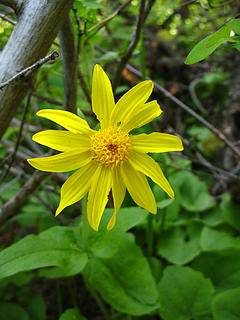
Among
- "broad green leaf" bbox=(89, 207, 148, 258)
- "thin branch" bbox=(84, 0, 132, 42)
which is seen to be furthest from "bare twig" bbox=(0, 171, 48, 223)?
"thin branch" bbox=(84, 0, 132, 42)

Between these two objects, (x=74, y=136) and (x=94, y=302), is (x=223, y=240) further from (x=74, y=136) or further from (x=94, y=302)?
(x=74, y=136)

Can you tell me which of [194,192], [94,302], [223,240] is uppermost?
[194,192]

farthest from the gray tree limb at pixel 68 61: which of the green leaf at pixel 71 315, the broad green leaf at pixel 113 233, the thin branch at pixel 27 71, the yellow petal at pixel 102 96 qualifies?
the green leaf at pixel 71 315

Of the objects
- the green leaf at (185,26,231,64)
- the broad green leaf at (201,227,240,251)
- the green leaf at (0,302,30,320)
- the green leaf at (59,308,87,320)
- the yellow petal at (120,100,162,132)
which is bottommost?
the green leaf at (0,302,30,320)

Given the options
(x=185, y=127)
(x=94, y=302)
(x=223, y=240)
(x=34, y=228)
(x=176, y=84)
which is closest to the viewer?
(x=223, y=240)

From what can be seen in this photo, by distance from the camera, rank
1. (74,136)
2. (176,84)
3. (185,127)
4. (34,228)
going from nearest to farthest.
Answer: (74,136) < (34,228) < (185,127) < (176,84)

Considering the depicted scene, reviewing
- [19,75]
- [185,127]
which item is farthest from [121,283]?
[185,127]

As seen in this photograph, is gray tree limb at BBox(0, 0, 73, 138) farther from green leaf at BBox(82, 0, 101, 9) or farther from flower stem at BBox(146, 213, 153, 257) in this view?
flower stem at BBox(146, 213, 153, 257)
